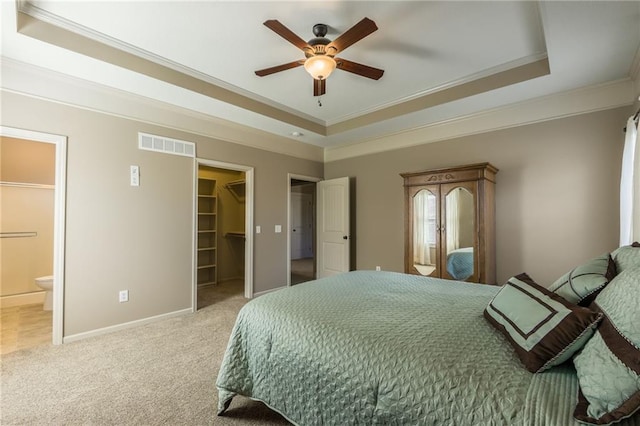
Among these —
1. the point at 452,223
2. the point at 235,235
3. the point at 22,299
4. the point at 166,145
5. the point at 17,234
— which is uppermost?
the point at 166,145

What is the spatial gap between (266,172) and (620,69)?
4.09 metres

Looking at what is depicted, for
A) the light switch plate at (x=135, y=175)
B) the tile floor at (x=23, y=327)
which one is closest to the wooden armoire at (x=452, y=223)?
the light switch plate at (x=135, y=175)

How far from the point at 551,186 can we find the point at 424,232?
1.42 meters

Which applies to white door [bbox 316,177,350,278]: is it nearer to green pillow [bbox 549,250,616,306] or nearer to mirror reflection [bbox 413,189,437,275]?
mirror reflection [bbox 413,189,437,275]

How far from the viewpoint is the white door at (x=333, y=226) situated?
4.78 metres

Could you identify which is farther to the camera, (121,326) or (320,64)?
(121,326)

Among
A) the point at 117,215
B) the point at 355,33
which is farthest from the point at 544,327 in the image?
the point at 117,215

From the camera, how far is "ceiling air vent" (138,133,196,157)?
3.23 m

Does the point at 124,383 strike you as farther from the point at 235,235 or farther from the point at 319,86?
the point at 235,235

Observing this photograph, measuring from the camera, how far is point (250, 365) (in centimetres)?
167

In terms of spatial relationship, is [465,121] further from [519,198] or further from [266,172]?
[266,172]

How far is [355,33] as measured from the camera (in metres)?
1.96

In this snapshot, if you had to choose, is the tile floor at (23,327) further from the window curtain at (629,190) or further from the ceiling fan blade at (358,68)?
the window curtain at (629,190)

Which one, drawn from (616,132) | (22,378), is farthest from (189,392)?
(616,132)
